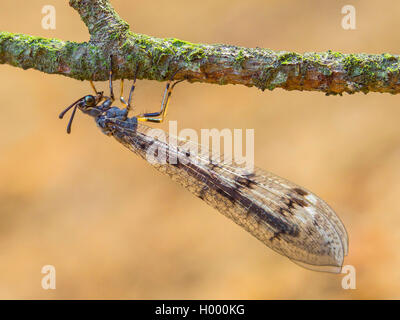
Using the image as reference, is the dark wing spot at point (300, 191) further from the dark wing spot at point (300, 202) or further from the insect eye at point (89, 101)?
the insect eye at point (89, 101)

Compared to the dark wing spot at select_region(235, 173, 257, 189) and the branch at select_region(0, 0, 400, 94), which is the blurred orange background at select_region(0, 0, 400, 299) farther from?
the branch at select_region(0, 0, 400, 94)

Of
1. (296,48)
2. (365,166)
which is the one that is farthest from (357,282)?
(296,48)

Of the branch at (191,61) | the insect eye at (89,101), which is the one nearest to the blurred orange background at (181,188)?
the insect eye at (89,101)

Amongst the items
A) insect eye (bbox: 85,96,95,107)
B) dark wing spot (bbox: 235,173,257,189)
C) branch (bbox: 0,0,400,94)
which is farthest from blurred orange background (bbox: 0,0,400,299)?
branch (bbox: 0,0,400,94)

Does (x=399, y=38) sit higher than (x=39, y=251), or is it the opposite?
(x=399, y=38)

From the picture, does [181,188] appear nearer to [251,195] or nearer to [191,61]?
[251,195]

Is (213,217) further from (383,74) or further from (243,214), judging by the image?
(383,74)

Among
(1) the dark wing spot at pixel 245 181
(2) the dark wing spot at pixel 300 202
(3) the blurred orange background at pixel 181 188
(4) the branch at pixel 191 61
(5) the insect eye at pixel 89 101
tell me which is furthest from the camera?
(3) the blurred orange background at pixel 181 188
